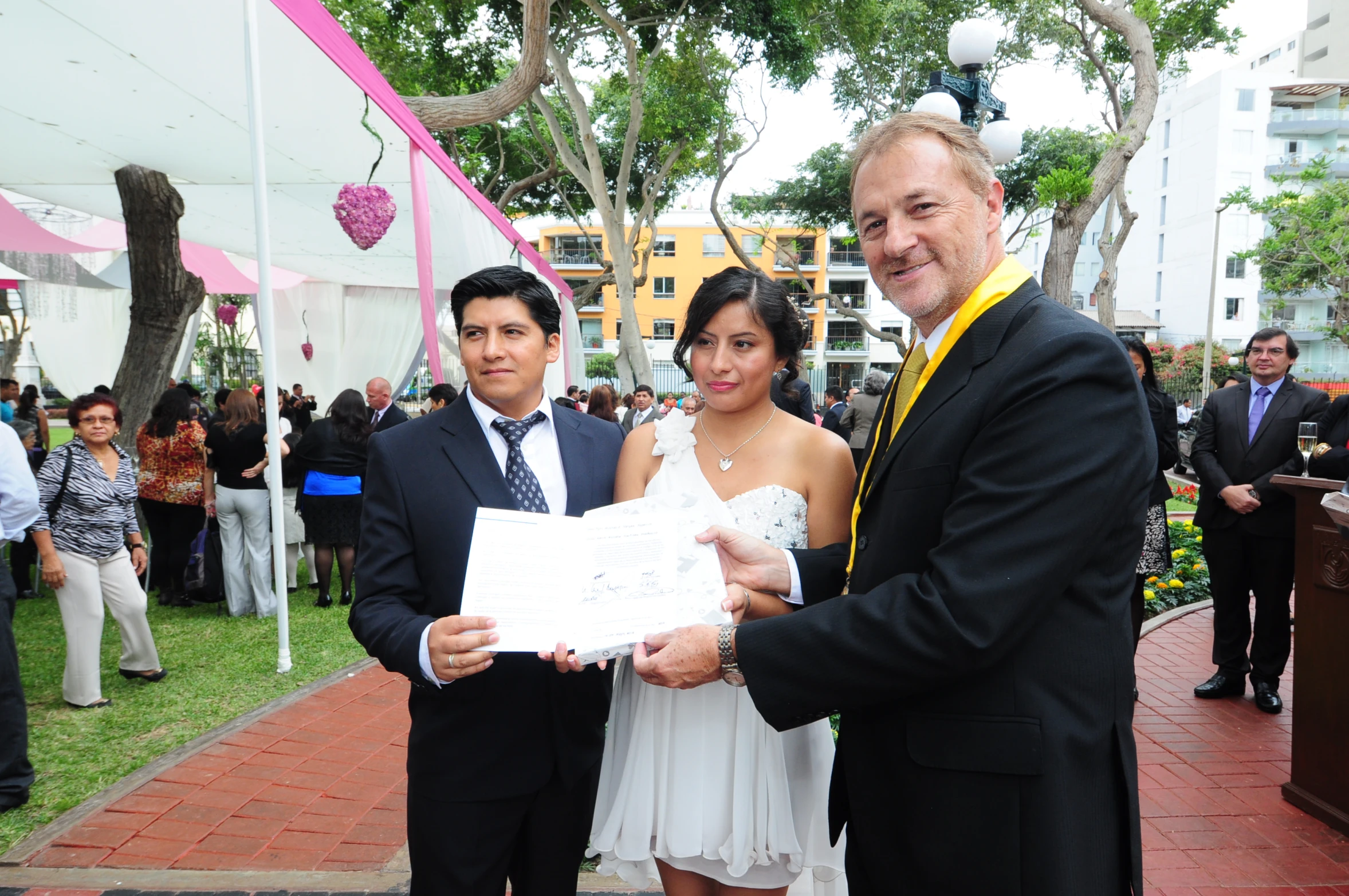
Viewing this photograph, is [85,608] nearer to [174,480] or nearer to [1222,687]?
[174,480]

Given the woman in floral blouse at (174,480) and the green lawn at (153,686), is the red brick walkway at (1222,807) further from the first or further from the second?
the woman in floral blouse at (174,480)

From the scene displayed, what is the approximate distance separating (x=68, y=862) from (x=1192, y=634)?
23.2 ft

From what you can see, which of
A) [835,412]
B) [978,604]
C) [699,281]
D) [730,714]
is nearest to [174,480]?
[730,714]

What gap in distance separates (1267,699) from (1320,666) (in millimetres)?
1455

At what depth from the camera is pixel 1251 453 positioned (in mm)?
4809

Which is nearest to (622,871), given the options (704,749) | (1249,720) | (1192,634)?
(704,749)

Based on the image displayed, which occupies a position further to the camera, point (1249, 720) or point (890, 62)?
point (890, 62)

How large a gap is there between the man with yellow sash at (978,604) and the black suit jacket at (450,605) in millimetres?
483

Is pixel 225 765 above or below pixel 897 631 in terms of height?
below

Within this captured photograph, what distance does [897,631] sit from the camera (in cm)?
132

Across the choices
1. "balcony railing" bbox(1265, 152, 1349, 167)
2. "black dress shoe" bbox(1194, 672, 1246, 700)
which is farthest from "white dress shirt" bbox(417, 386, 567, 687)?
"balcony railing" bbox(1265, 152, 1349, 167)

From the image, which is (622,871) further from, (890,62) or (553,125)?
(890,62)

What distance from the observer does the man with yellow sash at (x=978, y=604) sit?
128cm

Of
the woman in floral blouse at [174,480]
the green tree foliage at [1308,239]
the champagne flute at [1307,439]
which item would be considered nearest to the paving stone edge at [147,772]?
the woman in floral blouse at [174,480]
